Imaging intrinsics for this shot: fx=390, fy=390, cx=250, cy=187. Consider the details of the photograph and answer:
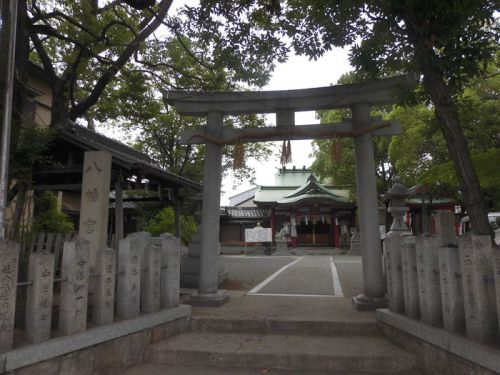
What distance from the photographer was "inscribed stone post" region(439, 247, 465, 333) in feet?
13.5

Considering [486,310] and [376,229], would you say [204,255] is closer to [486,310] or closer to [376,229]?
[376,229]

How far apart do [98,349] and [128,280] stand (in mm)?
890

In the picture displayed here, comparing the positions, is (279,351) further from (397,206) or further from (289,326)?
(397,206)

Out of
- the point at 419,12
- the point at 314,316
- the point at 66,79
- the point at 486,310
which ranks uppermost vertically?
the point at 66,79

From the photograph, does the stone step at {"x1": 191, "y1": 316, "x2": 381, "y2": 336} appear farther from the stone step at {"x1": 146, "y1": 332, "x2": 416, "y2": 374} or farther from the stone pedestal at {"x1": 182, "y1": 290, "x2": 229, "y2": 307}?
the stone pedestal at {"x1": 182, "y1": 290, "x2": 229, "y2": 307}

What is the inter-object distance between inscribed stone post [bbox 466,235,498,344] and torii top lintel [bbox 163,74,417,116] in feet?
12.1

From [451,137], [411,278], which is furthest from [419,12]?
[411,278]

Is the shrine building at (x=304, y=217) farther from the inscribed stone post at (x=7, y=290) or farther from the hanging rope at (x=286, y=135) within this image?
the inscribed stone post at (x=7, y=290)

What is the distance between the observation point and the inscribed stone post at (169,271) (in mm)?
5824

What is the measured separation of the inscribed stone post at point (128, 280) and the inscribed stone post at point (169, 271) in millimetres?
719

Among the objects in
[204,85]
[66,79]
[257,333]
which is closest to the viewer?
[257,333]

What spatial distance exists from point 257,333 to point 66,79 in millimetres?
7490

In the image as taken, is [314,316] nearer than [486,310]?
No

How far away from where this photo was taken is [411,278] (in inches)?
198
